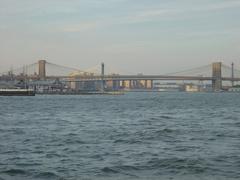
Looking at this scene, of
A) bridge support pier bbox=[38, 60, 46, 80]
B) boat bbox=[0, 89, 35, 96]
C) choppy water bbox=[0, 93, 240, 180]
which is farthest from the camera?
bridge support pier bbox=[38, 60, 46, 80]

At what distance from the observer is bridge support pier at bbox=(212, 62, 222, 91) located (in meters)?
122

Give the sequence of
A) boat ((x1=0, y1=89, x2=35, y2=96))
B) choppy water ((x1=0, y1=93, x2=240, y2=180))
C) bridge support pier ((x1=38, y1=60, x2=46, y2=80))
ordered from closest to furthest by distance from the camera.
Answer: choppy water ((x1=0, y1=93, x2=240, y2=180))
boat ((x1=0, y1=89, x2=35, y2=96))
bridge support pier ((x1=38, y1=60, x2=46, y2=80))

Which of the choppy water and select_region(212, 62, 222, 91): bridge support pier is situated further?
select_region(212, 62, 222, 91): bridge support pier

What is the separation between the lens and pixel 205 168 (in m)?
12.5

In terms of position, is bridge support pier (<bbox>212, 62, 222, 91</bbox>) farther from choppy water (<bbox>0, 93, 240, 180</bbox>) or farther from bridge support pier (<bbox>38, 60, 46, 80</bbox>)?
choppy water (<bbox>0, 93, 240, 180</bbox>)

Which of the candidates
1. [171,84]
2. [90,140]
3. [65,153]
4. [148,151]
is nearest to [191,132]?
[90,140]

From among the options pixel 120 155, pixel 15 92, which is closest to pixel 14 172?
pixel 120 155

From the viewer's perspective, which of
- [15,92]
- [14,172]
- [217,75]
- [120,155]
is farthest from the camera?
[217,75]

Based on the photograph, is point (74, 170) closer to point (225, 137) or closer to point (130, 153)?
point (130, 153)

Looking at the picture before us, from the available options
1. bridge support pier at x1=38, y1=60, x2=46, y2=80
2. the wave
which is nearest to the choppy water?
the wave

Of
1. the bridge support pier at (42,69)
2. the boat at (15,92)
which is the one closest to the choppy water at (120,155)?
the boat at (15,92)

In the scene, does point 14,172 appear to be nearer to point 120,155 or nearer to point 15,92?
point 120,155

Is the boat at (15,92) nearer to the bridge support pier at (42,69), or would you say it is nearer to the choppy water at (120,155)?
the bridge support pier at (42,69)

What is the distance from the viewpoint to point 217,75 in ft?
407
